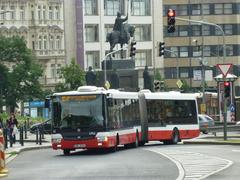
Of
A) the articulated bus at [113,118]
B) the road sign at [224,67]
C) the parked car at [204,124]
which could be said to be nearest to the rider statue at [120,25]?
the parked car at [204,124]

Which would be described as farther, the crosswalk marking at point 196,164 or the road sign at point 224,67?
the road sign at point 224,67

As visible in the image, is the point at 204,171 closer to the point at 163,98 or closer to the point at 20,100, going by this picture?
the point at 163,98

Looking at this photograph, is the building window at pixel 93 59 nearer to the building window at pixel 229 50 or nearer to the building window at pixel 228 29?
the building window at pixel 228 29

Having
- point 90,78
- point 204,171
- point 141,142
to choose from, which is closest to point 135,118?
point 141,142

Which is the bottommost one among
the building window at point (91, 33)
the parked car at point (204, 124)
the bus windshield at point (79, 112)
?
the parked car at point (204, 124)

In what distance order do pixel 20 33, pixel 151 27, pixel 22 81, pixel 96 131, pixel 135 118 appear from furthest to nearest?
pixel 151 27
pixel 20 33
pixel 22 81
pixel 135 118
pixel 96 131

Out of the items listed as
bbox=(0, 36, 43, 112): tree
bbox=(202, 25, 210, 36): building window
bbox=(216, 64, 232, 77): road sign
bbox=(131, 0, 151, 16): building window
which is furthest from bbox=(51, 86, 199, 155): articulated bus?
bbox=(202, 25, 210, 36): building window

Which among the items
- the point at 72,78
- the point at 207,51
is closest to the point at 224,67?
the point at 72,78

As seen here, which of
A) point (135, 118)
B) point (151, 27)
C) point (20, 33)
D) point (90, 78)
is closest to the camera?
point (135, 118)

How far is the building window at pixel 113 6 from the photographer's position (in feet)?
416

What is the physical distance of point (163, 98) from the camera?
44.3 meters

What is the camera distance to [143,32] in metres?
131

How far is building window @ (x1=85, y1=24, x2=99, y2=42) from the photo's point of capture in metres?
125

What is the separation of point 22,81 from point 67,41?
18079 millimetres
